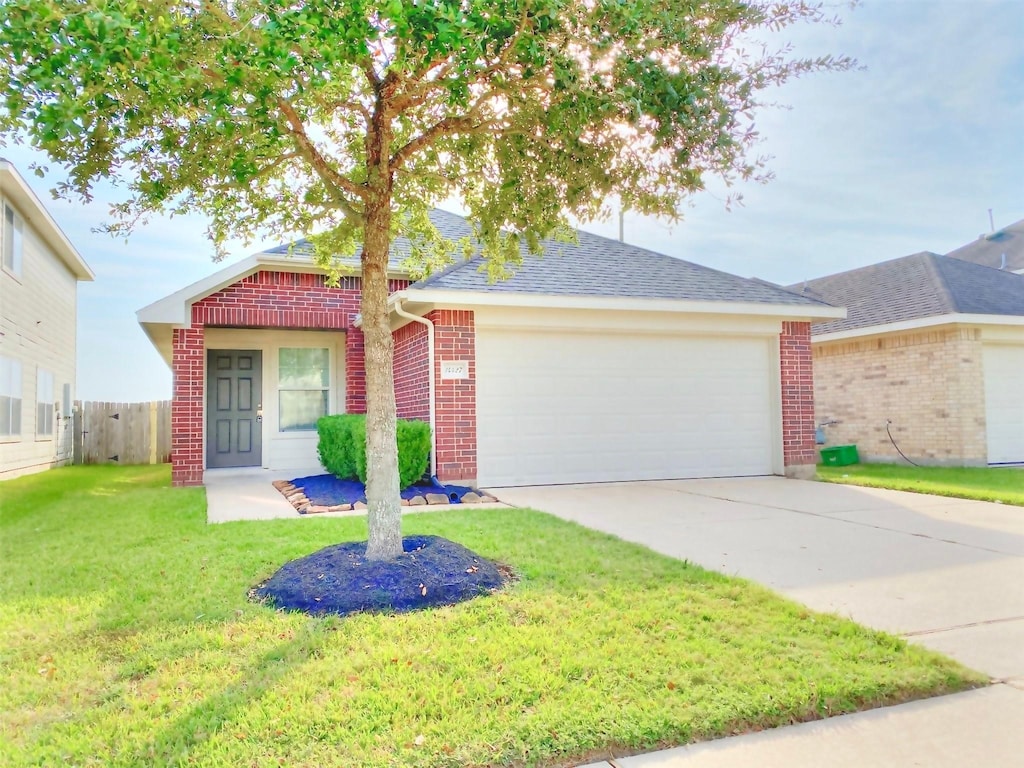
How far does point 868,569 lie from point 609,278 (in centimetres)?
654

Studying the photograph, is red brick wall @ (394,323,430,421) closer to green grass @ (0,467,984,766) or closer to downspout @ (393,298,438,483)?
downspout @ (393,298,438,483)

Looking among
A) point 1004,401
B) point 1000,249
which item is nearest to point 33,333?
point 1004,401

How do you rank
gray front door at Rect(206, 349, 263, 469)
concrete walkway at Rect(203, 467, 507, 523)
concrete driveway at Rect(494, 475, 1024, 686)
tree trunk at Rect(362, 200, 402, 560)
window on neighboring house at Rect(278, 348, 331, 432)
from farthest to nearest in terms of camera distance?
1. window on neighboring house at Rect(278, 348, 331, 432)
2. gray front door at Rect(206, 349, 263, 469)
3. concrete walkway at Rect(203, 467, 507, 523)
4. tree trunk at Rect(362, 200, 402, 560)
5. concrete driveway at Rect(494, 475, 1024, 686)

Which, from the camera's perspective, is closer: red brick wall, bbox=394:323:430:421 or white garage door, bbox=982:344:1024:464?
red brick wall, bbox=394:323:430:421

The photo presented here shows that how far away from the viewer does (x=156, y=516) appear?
719cm

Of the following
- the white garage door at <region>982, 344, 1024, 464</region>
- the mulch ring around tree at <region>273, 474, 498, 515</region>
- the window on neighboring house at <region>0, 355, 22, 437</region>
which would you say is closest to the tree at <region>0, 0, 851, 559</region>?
the mulch ring around tree at <region>273, 474, 498, 515</region>

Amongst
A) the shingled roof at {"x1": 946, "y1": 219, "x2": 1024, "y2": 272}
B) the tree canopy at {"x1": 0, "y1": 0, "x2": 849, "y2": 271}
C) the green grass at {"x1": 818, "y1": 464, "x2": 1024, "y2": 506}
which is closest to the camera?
the tree canopy at {"x1": 0, "y1": 0, "x2": 849, "y2": 271}

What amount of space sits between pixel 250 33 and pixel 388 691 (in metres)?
3.17

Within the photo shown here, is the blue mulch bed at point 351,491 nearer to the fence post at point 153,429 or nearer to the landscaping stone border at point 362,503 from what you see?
the landscaping stone border at point 362,503

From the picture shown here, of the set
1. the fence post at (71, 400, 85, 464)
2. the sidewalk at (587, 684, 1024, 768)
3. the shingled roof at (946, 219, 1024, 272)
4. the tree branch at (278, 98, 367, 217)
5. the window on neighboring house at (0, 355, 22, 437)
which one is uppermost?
the shingled roof at (946, 219, 1024, 272)

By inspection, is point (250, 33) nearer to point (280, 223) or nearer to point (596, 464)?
point (280, 223)

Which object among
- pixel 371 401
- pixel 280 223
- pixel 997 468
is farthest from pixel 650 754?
pixel 997 468

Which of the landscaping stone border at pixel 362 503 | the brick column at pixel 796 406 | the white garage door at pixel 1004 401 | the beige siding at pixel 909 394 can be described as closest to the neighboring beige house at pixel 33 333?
the landscaping stone border at pixel 362 503

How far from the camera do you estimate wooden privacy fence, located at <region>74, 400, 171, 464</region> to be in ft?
54.5
